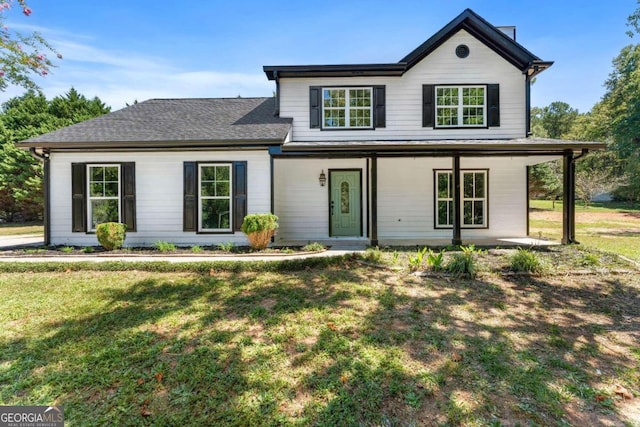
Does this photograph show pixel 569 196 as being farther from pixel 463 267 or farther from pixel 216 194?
pixel 216 194

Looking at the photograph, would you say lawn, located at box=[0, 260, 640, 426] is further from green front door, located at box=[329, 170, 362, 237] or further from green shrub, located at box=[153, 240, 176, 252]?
green front door, located at box=[329, 170, 362, 237]

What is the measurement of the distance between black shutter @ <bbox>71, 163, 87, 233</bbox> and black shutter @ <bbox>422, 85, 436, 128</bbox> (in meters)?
10.6

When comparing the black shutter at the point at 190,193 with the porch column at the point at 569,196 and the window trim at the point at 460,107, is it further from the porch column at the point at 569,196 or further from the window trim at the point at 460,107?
the porch column at the point at 569,196

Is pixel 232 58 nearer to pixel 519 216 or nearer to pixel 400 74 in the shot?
pixel 400 74

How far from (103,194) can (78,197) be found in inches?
25.3

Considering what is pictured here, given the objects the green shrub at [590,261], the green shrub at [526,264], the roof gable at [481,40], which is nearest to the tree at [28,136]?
the roof gable at [481,40]

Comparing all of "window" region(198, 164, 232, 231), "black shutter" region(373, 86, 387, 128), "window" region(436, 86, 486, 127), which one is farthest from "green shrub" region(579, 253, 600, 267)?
"window" region(198, 164, 232, 231)

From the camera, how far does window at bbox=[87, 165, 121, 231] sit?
9.02 meters

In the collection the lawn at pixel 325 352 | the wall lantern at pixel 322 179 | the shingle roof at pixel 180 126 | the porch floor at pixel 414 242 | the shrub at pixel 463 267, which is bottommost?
the lawn at pixel 325 352

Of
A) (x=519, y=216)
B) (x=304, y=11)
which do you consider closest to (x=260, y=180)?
(x=304, y=11)

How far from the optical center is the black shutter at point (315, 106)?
1025cm

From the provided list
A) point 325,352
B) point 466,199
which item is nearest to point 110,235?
point 325,352

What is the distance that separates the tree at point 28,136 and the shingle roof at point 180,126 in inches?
432

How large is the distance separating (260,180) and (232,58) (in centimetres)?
759
